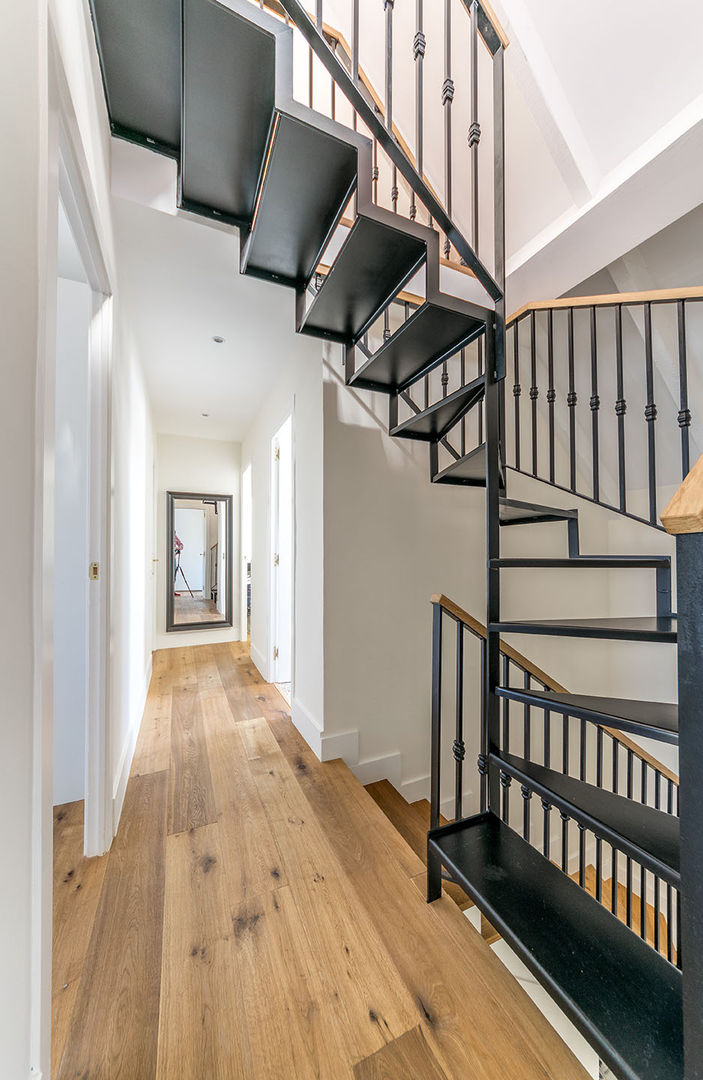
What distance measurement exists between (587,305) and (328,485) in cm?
140

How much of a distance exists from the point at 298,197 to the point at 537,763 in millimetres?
→ 3099

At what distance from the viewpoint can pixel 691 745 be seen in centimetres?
68

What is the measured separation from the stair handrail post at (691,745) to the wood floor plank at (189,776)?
1550mm

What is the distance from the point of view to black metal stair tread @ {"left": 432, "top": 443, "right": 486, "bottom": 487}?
163 centimetres

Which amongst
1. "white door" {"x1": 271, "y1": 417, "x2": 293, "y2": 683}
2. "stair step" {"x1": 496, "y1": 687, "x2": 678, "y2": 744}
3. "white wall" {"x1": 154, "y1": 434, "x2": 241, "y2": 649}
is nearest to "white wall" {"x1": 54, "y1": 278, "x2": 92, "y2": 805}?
"white door" {"x1": 271, "y1": 417, "x2": 293, "y2": 683}

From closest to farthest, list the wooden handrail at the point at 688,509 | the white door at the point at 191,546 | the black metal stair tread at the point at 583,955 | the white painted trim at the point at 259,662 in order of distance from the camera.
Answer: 1. the wooden handrail at the point at 688,509
2. the black metal stair tread at the point at 583,955
3. the white painted trim at the point at 259,662
4. the white door at the point at 191,546

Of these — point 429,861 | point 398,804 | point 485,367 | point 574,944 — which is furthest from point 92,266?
point 398,804

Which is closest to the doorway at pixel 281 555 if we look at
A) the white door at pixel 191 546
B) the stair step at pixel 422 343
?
the stair step at pixel 422 343

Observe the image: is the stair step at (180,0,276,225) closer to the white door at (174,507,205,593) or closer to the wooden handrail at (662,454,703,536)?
the wooden handrail at (662,454,703,536)

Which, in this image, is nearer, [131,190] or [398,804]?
[131,190]

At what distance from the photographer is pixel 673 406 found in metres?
2.83

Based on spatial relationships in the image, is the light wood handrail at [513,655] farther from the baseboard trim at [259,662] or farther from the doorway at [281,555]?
the baseboard trim at [259,662]

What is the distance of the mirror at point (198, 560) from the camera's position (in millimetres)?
4766

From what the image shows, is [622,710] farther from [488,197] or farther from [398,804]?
[488,197]
